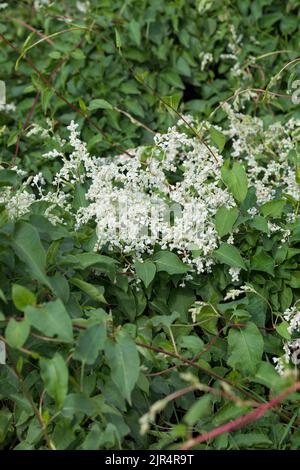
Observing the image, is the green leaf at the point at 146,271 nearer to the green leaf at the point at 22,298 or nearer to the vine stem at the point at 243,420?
the green leaf at the point at 22,298

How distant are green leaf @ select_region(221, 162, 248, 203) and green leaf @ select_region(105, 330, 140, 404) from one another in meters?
0.67

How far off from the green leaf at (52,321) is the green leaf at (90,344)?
2.2 inches

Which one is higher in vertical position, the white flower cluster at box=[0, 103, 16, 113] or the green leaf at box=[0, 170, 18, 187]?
the green leaf at box=[0, 170, 18, 187]

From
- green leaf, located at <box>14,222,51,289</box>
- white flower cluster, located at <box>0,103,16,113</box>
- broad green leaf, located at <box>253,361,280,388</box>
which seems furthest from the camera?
white flower cluster, located at <box>0,103,16,113</box>

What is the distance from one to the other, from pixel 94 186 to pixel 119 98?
1.20 meters

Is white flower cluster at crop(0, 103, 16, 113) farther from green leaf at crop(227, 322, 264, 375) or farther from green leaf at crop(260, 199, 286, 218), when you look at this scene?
green leaf at crop(227, 322, 264, 375)

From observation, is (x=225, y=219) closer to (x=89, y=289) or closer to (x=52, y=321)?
(x=89, y=289)

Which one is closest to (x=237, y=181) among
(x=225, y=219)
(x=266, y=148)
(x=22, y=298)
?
(x=225, y=219)

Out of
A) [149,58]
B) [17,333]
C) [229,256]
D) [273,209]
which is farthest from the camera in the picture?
[149,58]

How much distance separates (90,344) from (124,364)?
9 centimetres

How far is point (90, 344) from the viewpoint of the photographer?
5.38 feet

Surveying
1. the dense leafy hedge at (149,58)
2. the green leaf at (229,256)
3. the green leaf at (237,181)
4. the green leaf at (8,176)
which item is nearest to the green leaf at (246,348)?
the green leaf at (229,256)

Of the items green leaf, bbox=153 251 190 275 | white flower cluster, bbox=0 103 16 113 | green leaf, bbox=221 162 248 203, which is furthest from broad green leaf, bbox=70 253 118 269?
Result: white flower cluster, bbox=0 103 16 113

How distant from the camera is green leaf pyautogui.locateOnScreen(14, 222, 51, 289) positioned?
1.71 meters
